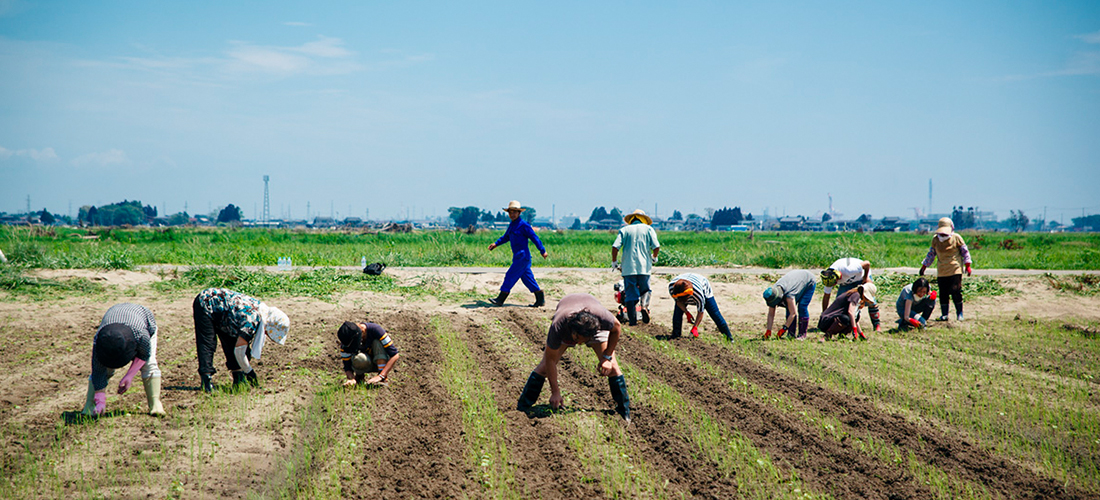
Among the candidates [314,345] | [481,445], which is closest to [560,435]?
[481,445]

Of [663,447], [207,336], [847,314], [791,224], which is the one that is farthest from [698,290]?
[791,224]

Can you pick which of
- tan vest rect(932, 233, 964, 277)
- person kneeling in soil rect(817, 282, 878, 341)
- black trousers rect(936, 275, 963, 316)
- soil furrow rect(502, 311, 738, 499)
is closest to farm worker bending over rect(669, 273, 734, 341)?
person kneeling in soil rect(817, 282, 878, 341)

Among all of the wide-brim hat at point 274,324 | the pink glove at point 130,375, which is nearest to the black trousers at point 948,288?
the wide-brim hat at point 274,324

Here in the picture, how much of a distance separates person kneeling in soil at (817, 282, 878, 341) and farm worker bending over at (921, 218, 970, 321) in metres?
1.97

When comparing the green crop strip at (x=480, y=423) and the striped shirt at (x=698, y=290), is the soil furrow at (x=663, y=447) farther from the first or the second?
the striped shirt at (x=698, y=290)

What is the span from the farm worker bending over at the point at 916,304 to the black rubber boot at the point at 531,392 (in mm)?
7821

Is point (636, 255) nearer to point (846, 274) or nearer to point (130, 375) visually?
point (846, 274)

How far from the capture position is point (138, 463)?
5156 mm

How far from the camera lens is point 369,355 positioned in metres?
7.26

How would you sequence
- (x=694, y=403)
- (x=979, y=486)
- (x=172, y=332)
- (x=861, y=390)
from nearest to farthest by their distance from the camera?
(x=979, y=486), (x=694, y=403), (x=861, y=390), (x=172, y=332)

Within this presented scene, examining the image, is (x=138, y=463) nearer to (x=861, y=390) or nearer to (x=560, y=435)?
(x=560, y=435)

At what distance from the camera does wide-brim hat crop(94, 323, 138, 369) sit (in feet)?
18.5

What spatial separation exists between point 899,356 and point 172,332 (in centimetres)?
1079

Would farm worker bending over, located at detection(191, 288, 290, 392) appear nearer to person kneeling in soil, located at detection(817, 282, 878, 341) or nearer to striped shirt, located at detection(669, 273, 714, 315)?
striped shirt, located at detection(669, 273, 714, 315)
